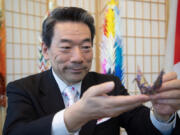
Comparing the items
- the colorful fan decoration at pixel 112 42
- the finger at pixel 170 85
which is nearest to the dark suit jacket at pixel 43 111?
the finger at pixel 170 85

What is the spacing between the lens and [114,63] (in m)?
1.75

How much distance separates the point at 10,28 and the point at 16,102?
5.66ft

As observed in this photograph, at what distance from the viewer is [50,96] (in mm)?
972

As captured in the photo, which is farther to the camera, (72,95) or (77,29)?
(72,95)

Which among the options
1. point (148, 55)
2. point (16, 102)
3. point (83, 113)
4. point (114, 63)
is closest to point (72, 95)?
point (16, 102)

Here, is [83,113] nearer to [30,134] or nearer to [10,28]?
[30,134]

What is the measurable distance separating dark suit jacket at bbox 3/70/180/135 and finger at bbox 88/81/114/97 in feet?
0.78

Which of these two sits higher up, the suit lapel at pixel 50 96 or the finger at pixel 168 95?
the finger at pixel 168 95

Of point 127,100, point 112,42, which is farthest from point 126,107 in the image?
point 112,42

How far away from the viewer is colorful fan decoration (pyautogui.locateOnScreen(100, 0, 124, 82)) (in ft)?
5.55

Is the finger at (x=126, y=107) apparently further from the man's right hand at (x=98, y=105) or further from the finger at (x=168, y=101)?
the finger at (x=168, y=101)

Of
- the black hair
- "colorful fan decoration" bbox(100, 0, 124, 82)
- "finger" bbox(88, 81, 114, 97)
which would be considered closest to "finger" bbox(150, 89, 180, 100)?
"finger" bbox(88, 81, 114, 97)

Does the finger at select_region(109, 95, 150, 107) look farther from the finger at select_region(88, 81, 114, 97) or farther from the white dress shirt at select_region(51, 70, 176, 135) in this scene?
the white dress shirt at select_region(51, 70, 176, 135)

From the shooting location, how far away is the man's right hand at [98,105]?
1.68ft
